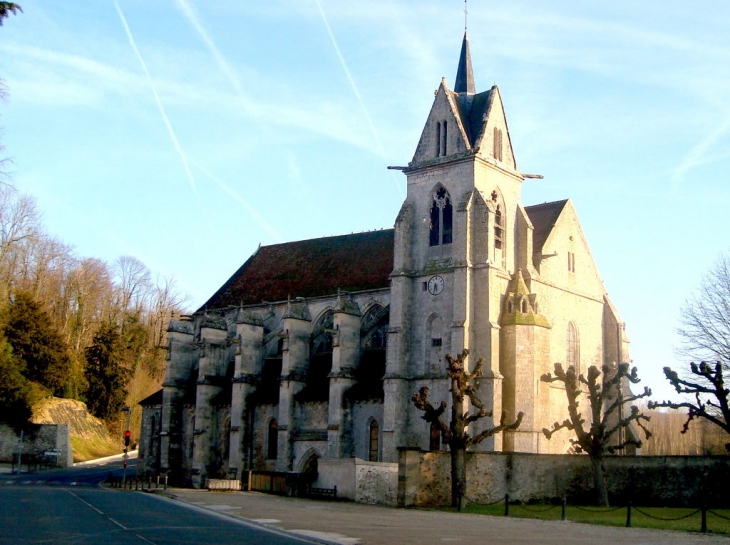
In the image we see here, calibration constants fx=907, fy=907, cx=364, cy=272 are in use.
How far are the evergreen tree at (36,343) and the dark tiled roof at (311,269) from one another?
1383 centimetres

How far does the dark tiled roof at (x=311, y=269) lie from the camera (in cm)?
5094

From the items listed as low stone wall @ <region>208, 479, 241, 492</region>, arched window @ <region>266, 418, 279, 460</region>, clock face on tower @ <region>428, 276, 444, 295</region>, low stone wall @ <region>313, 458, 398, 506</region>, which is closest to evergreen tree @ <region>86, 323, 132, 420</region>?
arched window @ <region>266, 418, 279, 460</region>

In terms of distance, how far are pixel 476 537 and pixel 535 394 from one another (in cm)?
1937

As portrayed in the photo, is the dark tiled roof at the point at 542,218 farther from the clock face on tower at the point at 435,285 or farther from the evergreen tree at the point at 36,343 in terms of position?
the evergreen tree at the point at 36,343

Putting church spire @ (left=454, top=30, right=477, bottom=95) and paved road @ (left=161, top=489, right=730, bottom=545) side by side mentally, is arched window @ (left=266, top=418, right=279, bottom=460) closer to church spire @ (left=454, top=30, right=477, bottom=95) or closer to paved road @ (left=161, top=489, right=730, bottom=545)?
paved road @ (left=161, top=489, right=730, bottom=545)

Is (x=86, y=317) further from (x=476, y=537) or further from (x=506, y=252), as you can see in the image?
(x=476, y=537)

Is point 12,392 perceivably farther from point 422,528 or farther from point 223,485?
point 422,528

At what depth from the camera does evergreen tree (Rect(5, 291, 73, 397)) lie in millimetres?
64500

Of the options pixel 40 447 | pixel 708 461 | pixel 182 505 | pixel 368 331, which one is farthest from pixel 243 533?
pixel 40 447

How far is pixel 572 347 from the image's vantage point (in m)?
46.0

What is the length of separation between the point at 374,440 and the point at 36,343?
32.5 metres

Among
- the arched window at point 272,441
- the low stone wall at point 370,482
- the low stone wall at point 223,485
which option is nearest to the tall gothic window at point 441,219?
the low stone wall at point 370,482

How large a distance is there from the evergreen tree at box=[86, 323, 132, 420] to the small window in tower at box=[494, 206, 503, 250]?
42883mm

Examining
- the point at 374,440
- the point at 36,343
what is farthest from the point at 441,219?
the point at 36,343
